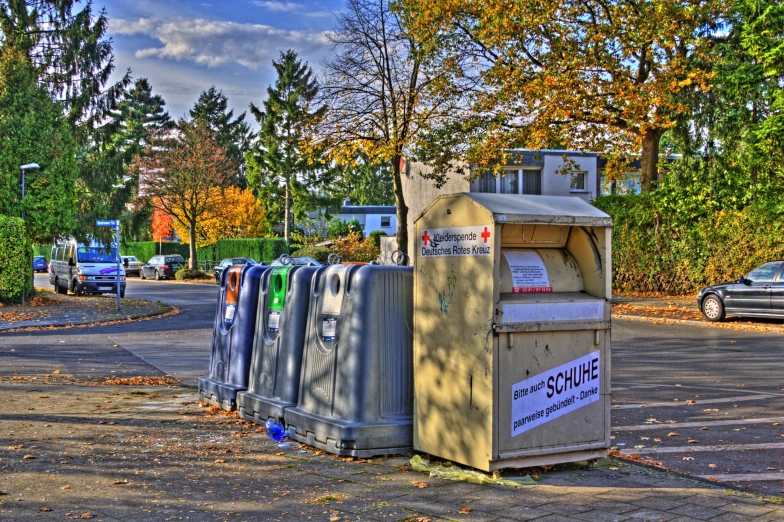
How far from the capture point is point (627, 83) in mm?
24766

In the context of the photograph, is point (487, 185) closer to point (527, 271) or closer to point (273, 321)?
point (273, 321)

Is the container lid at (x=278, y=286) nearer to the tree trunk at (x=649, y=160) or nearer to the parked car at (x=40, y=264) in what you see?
the tree trunk at (x=649, y=160)

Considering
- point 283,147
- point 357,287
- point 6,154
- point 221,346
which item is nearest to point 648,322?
point 221,346

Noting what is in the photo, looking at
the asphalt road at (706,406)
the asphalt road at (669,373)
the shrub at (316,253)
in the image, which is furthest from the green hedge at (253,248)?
the asphalt road at (706,406)

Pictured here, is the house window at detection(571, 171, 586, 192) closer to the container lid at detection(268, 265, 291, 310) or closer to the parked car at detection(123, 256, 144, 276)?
the parked car at detection(123, 256, 144, 276)

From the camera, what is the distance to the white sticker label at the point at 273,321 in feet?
25.5

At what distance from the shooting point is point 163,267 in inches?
2121

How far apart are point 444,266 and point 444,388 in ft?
2.86

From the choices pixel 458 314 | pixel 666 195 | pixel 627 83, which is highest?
pixel 627 83

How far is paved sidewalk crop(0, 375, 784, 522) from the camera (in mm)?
5070

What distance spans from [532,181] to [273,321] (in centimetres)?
5032

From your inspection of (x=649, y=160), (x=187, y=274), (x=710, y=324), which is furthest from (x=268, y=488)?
(x=187, y=274)

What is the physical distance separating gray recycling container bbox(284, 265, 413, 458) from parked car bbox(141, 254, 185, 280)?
49005 mm

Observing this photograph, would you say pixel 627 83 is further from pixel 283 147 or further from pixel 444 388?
pixel 283 147
